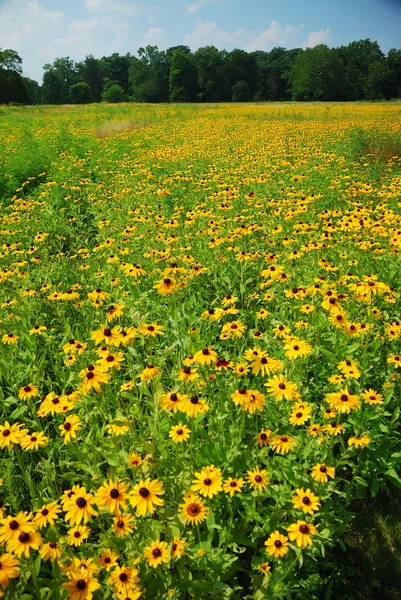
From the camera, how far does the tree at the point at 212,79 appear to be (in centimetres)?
7000

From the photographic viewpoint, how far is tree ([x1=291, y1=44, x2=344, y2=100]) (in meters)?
60.6

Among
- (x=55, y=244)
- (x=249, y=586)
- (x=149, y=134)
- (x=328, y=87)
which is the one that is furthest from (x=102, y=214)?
(x=328, y=87)

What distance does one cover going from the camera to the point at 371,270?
13.5 feet

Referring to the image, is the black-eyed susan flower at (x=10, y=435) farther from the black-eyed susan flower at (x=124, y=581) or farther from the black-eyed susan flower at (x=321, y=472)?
the black-eyed susan flower at (x=321, y=472)

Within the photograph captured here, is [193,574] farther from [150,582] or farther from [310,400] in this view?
[310,400]

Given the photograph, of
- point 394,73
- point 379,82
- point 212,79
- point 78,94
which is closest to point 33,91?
point 78,94

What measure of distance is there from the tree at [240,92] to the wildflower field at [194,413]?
69.9 m

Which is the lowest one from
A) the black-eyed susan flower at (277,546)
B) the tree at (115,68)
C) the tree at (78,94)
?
the black-eyed susan flower at (277,546)

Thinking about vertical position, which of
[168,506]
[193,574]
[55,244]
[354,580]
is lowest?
[354,580]

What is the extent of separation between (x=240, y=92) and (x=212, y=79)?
5639 mm

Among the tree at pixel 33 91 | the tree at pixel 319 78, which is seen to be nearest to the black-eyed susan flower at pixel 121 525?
the tree at pixel 319 78

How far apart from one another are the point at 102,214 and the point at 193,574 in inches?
226

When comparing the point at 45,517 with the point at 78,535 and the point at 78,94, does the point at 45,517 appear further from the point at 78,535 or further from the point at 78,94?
the point at 78,94

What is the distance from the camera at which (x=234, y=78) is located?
74.3m
